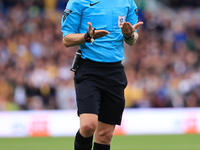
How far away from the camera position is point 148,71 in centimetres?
1356

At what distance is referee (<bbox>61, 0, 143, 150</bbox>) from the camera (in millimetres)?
4312

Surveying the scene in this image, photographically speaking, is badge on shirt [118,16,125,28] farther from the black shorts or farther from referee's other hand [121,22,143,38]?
the black shorts

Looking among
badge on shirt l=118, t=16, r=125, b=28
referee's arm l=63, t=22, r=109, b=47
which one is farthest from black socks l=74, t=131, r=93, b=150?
badge on shirt l=118, t=16, r=125, b=28

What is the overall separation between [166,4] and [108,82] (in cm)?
1353

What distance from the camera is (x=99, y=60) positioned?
14.5 ft

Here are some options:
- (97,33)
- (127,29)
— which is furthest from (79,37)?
(127,29)

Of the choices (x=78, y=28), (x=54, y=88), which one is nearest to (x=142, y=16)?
(x=54, y=88)

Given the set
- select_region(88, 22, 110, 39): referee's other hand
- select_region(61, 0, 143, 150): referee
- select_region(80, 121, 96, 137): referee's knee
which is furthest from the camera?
select_region(61, 0, 143, 150): referee

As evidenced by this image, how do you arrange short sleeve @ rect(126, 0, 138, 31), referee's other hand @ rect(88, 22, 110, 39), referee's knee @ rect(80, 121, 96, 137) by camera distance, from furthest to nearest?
short sleeve @ rect(126, 0, 138, 31) → referee's knee @ rect(80, 121, 96, 137) → referee's other hand @ rect(88, 22, 110, 39)

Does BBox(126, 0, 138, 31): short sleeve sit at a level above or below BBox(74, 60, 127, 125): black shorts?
above

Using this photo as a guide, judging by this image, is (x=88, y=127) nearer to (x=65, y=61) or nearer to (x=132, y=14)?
(x=132, y=14)

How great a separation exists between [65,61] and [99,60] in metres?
8.93

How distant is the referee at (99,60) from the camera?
431cm

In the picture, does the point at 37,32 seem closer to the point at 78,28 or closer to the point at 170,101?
the point at 170,101
